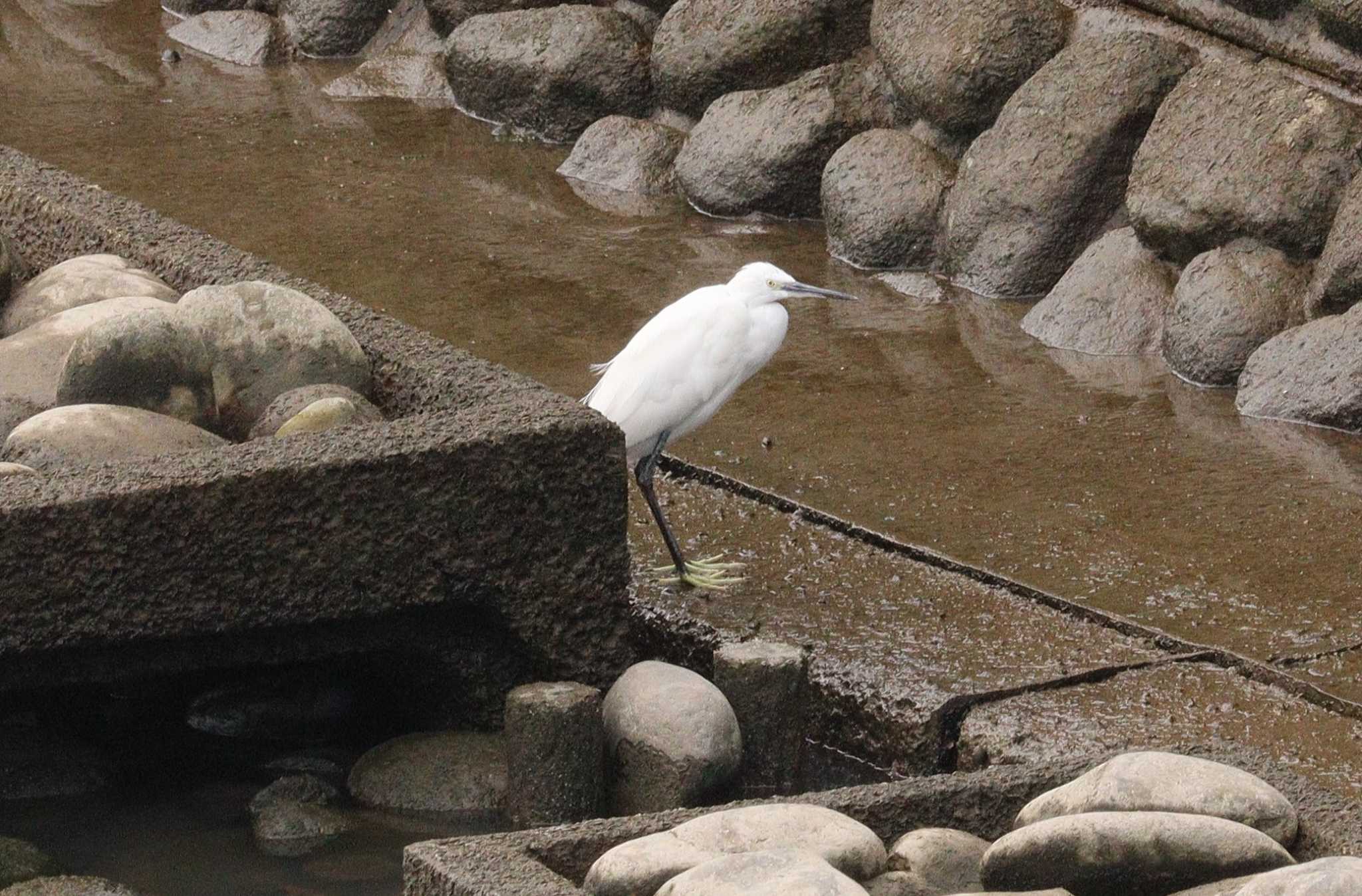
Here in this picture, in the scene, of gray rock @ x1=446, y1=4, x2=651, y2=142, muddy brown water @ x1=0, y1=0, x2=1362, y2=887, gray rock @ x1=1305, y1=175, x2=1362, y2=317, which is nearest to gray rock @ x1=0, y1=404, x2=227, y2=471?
muddy brown water @ x1=0, y1=0, x2=1362, y2=887

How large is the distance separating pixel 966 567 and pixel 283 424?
124 cm

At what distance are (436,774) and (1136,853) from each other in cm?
129

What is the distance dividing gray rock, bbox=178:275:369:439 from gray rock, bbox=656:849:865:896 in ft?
5.12

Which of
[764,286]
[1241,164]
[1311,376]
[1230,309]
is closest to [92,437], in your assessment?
[764,286]

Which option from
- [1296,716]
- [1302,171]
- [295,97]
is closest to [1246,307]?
[1302,171]

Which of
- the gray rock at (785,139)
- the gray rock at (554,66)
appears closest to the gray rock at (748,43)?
the gray rock at (785,139)

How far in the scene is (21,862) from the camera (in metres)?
2.98

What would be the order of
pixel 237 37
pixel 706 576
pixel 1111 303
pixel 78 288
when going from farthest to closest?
pixel 237 37, pixel 1111 303, pixel 78 288, pixel 706 576

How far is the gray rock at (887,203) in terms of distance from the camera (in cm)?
588

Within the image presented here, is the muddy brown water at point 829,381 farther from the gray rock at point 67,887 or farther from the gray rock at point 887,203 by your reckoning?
the gray rock at point 67,887

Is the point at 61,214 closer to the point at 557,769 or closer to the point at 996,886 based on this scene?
the point at 557,769

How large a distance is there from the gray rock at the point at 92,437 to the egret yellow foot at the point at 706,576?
0.87 metres

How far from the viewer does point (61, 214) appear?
4.56 meters

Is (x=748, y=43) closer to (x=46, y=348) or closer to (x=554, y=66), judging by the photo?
(x=554, y=66)
